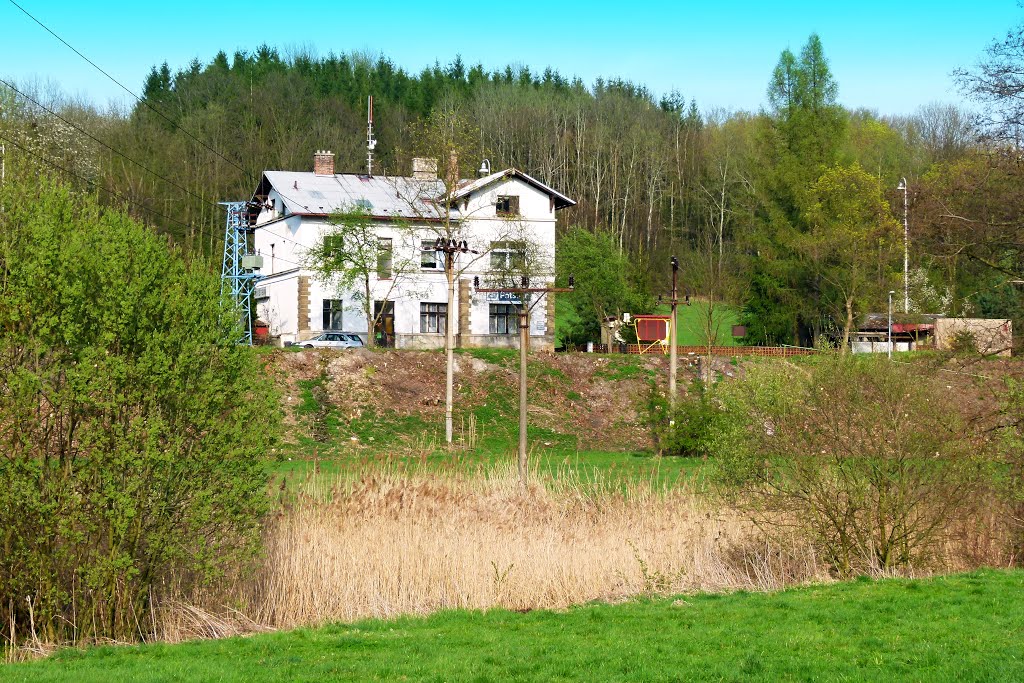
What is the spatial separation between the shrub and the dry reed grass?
774 millimetres

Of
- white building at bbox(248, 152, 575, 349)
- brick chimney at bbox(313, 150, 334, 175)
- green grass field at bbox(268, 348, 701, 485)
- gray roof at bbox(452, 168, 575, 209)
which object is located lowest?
green grass field at bbox(268, 348, 701, 485)

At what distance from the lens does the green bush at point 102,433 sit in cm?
1155

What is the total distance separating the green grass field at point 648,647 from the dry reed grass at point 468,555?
1.05 meters

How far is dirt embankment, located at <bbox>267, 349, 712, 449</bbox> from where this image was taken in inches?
1416

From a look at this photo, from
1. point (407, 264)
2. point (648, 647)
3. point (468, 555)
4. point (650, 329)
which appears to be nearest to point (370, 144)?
point (407, 264)

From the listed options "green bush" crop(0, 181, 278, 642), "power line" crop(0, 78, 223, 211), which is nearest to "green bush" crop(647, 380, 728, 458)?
"green bush" crop(0, 181, 278, 642)

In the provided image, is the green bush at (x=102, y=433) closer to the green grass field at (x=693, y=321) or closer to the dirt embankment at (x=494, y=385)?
the dirt embankment at (x=494, y=385)

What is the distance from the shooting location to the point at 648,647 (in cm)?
1079

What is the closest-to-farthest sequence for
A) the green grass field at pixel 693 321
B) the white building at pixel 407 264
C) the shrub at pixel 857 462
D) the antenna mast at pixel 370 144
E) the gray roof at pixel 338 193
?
the shrub at pixel 857 462
the white building at pixel 407 264
the gray roof at pixel 338 193
the green grass field at pixel 693 321
the antenna mast at pixel 370 144

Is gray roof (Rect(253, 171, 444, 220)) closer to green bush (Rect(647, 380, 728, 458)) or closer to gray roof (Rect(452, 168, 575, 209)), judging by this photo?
gray roof (Rect(452, 168, 575, 209))

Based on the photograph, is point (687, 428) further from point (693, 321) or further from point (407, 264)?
point (693, 321)

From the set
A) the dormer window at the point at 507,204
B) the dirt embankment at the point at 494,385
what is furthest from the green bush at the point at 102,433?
the dormer window at the point at 507,204

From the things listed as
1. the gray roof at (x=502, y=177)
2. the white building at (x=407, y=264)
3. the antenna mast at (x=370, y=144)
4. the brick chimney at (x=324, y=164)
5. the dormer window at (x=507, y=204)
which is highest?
the antenna mast at (x=370, y=144)

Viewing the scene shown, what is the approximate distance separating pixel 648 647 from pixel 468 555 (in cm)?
470
